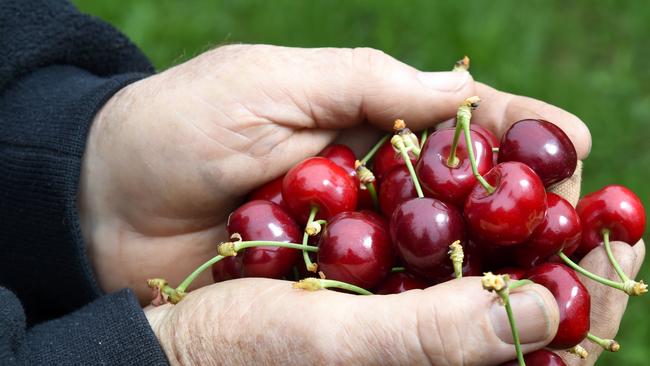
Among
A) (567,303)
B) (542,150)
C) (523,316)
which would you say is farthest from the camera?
(542,150)

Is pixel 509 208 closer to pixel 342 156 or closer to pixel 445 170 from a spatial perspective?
pixel 445 170

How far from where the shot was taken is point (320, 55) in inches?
87.1

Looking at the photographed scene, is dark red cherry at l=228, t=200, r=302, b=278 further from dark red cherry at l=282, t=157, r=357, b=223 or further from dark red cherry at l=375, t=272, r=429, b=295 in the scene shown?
dark red cherry at l=375, t=272, r=429, b=295

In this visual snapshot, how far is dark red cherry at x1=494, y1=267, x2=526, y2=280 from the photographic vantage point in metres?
1.71

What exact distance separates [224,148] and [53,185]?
1.60ft

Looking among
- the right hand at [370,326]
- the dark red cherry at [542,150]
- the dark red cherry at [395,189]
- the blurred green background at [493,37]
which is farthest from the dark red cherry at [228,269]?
the blurred green background at [493,37]

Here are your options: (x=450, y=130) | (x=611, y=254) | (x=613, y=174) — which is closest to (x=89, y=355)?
(x=450, y=130)

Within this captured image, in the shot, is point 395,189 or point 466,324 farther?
point 395,189

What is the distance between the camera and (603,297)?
1.80 m

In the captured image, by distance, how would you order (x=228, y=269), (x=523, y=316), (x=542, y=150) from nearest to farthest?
1. (x=523, y=316)
2. (x=542, y=150)
3. (x=228, y=269)

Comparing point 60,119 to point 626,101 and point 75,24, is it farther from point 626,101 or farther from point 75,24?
point 626,101

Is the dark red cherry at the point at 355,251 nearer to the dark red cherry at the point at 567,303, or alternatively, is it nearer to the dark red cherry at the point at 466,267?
the dark red cherry at the point at 466,267

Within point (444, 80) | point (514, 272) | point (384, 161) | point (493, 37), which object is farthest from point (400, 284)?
point (493, 37)

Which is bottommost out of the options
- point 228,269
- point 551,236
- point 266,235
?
point 228,269
